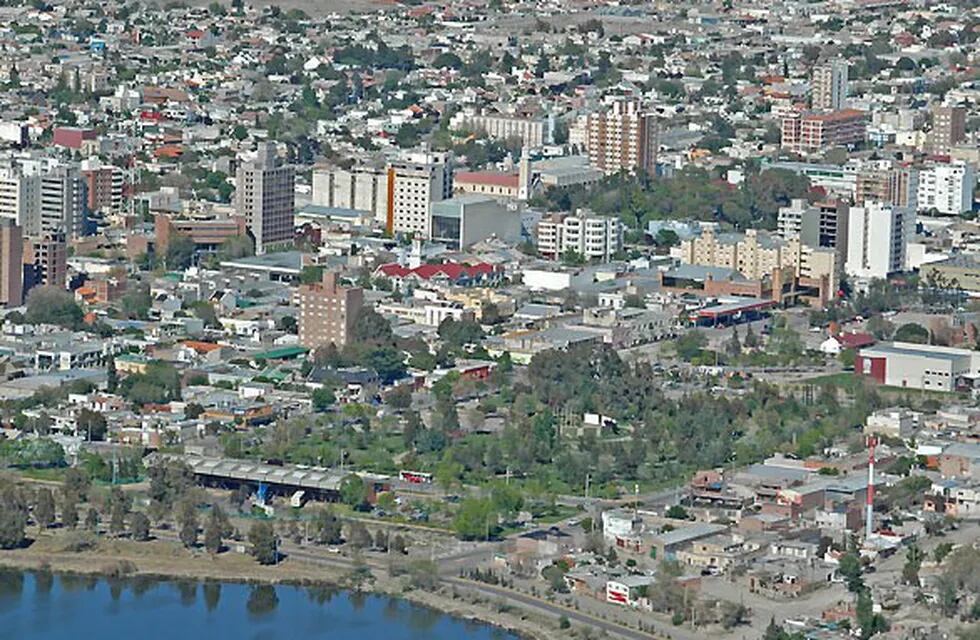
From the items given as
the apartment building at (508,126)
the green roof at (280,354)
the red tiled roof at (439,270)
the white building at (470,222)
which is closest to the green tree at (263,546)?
the green roof at (280,354)

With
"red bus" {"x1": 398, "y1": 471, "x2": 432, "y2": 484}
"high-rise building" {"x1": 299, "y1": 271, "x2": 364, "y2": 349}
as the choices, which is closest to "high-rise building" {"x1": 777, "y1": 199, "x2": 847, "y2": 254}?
"high-rise building" {"x1": 299, "y1": 271, "x2": 364, "y2": 349}

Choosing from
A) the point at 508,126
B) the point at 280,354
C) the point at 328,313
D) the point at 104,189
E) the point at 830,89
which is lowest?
the point at 280,354

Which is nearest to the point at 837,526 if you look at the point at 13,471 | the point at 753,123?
the point at 13,471

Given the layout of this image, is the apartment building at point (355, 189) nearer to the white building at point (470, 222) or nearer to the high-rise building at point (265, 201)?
the white building at point (470, 222)

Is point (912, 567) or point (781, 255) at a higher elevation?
point (781, 255)

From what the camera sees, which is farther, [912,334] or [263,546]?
[912,334]

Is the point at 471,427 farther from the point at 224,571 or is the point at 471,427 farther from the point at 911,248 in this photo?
the point at 911,248

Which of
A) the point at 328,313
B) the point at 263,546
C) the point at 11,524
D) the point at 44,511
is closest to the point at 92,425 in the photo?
the point at 44,511

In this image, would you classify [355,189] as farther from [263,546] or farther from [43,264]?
[263,546]
